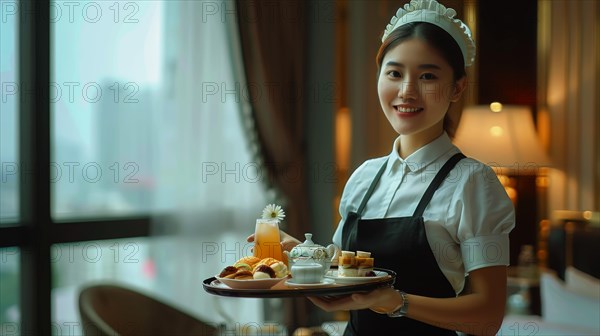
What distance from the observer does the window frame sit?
272cm

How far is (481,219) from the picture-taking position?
4.61 feet

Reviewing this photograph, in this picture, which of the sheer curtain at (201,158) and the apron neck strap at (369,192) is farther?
the sheer curtain at (201,158)

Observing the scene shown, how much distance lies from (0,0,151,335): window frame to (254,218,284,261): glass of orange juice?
144cm

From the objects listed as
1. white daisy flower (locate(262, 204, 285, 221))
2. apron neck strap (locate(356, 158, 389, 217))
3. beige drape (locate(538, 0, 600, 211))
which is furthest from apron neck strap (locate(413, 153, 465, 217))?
beige drape (locate(538, 0, 600, 211))

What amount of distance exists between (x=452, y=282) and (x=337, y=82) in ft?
7.95

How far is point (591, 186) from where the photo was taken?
346 cm

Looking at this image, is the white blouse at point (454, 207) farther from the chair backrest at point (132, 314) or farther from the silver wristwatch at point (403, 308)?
the chair backrest at point (132, 314)

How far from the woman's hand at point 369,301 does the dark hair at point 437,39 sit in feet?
1.54

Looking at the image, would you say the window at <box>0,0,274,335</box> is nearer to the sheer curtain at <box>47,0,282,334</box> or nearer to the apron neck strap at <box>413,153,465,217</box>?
the sheer curtain at <box>47,0,282,334</box>

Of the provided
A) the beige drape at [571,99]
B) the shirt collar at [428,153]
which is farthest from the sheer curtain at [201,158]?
the shirt collar at [428,153]

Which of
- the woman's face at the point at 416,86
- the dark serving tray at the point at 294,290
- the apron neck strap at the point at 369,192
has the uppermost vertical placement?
the woman's face at the point at 416,86

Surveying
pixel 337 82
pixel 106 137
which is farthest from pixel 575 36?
pixel 106 137

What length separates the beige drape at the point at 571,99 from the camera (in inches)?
136

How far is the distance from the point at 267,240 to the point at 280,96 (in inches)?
81.5
